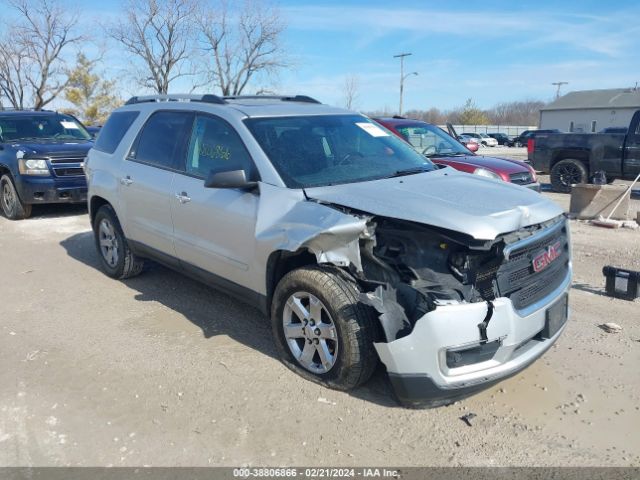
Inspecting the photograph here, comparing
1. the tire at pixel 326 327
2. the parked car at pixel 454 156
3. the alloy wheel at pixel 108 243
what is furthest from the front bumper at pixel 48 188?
the tire at pixel 326 327

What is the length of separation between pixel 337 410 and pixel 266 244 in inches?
46.1

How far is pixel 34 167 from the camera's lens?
29.3 ft

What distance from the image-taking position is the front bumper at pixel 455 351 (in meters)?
2.94

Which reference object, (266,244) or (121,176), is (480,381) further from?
(121,176)

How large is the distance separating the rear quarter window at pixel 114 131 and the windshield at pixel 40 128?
4.56 metres

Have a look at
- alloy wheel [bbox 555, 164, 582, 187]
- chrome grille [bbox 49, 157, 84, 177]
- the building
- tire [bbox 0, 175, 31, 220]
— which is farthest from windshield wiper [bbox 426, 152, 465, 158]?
the building

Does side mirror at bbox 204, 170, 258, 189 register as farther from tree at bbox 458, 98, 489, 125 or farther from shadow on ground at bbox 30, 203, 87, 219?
tree at bbox 458, 98, 489, 125

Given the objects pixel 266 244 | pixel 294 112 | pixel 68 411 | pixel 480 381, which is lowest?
pixel 68 411

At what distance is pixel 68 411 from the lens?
11.2ft

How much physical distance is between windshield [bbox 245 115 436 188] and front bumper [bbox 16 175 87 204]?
612 centimetres

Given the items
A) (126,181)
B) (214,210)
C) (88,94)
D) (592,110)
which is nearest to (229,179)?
(214,210)

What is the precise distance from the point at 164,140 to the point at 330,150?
5.44ft

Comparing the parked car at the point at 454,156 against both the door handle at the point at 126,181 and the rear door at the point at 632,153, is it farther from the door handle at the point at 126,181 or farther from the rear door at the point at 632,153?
the rear door at the point at 632,153

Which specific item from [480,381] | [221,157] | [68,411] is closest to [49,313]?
[68,411]
